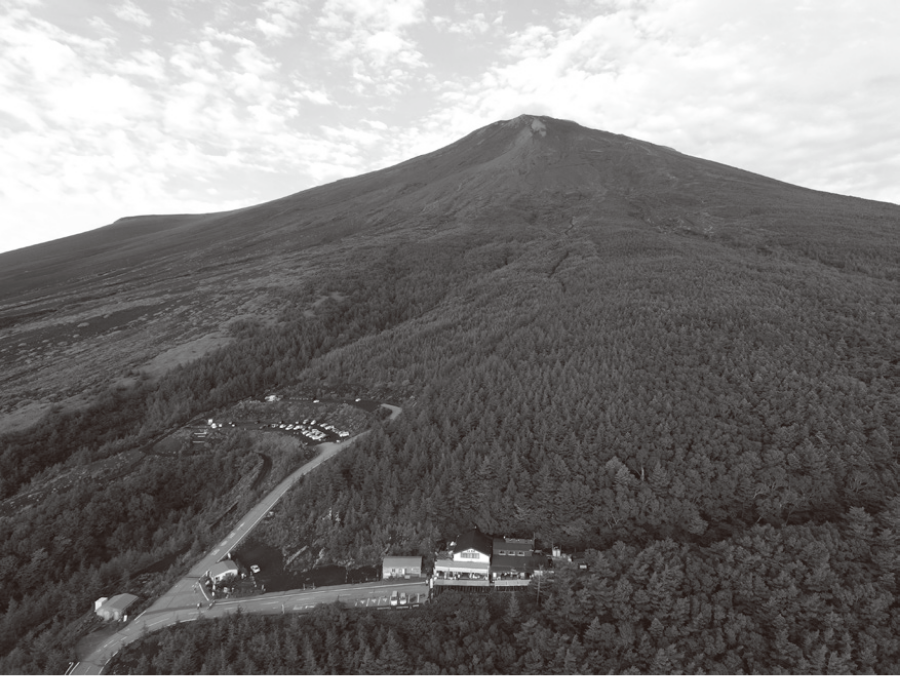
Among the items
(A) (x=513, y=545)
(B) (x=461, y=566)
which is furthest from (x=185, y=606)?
(A) (x=513, y=545)

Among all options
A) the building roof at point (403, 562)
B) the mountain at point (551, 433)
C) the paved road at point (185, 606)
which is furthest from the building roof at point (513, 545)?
the paved road at point (185, 606)

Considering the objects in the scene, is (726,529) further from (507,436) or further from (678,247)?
(678,247)

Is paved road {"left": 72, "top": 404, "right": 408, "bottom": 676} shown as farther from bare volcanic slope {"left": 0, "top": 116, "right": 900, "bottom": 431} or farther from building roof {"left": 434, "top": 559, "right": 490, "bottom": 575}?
bare volcanic slope {"left": 0, "top": 116, "right": 900, "bottom": 431}

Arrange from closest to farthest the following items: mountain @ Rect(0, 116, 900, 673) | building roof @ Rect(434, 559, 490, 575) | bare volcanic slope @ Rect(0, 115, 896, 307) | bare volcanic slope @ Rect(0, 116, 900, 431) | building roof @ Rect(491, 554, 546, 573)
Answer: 1. mountain @ Rect(0, 116, 900, 673)
2. building roof @ Rect(434, 559, 490, 575)
3. building roof @ Rect(491, 554, 546, 573)
4. bare volcanic slope @ Rect(0, 116, 900, 431)
5. bare volcanic slope @ Rect(0, 115, 896, 307)

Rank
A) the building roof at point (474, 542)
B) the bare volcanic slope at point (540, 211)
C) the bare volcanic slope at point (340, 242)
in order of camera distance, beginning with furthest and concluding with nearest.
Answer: the bare volcanic slope at point (540, 211) < the bare volcanic slope at point (340, 242) < the building roof at point (474, 542)

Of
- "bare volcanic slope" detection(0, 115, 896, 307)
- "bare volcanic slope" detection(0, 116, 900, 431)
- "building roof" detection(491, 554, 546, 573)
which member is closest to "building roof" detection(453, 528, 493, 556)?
"building roof" detection(491, 554, 546, 573)

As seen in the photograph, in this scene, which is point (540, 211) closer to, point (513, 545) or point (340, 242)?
point (340, 242)

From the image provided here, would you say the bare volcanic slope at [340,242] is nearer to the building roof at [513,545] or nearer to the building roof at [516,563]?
the building roof at [513,545]
